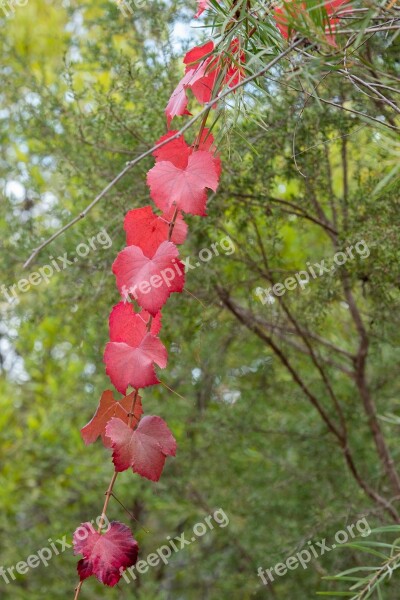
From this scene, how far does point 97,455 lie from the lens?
296 cm

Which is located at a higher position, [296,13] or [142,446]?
[296,13]

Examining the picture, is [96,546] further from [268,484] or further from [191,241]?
[268,484]

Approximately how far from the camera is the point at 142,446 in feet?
2.74

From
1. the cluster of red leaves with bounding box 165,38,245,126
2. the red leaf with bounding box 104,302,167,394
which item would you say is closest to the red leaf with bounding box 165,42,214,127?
the cluster of red leaves with bounding box 165,38,245,126

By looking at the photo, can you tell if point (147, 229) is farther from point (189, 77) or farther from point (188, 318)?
point (188, 318)

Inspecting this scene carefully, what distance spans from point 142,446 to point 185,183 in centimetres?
30

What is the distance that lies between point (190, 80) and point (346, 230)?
797 mm

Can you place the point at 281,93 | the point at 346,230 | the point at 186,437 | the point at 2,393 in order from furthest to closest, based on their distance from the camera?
the point at 2,393, the point at 186,437, the point at 346,230, the point at 281,93

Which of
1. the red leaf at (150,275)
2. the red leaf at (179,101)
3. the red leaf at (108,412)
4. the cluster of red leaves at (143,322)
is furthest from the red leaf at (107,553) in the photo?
the red leaf at (179,101)

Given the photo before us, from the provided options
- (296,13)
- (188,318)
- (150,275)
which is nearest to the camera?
(296,13)

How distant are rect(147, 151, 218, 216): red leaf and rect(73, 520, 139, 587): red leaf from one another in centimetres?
36

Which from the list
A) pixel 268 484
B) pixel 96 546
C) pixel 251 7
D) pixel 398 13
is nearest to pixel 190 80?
pixel 251 7

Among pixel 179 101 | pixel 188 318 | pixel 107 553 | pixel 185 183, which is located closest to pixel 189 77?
pixel 179 101

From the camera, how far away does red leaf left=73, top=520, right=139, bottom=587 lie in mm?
825
